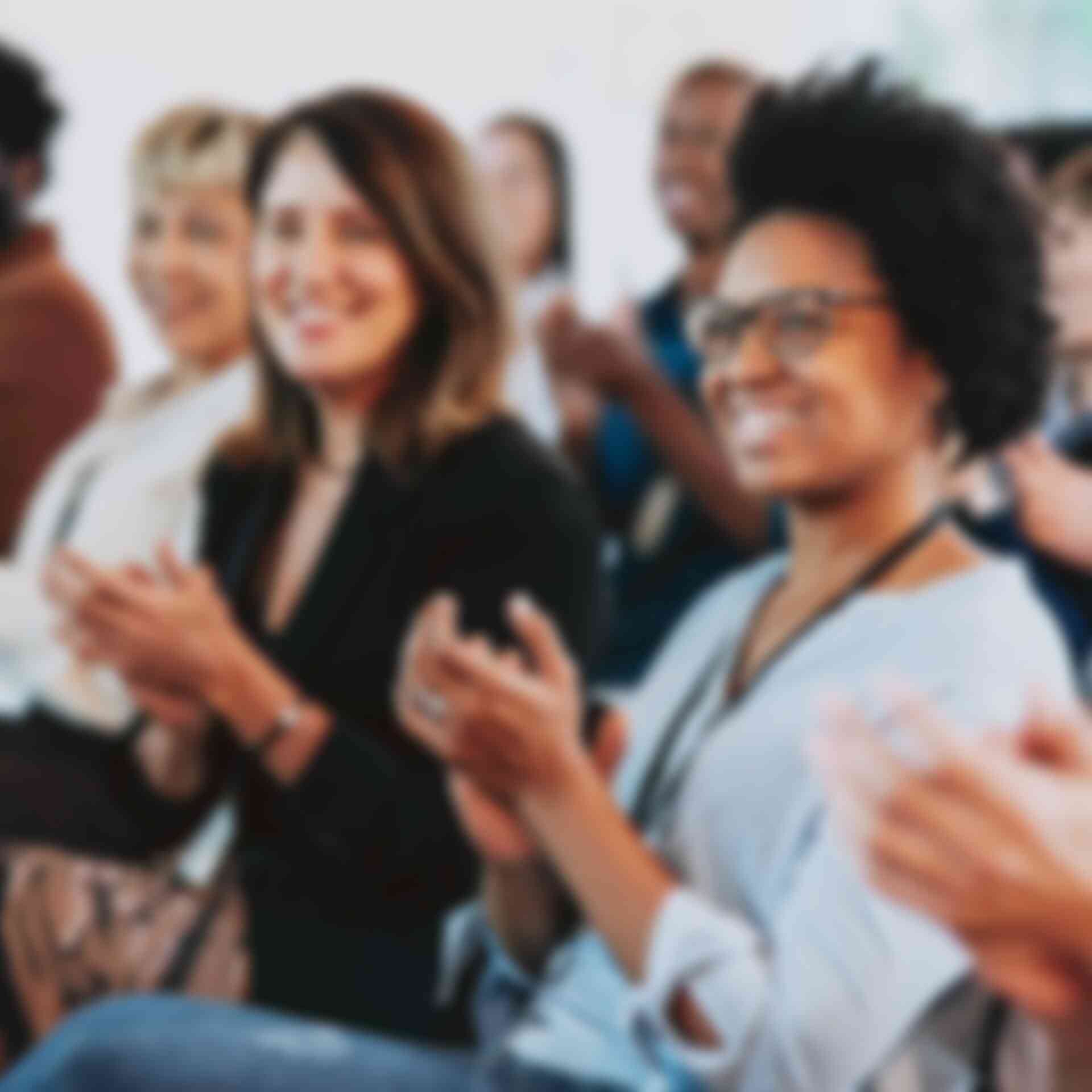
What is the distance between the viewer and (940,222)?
3.31 feet

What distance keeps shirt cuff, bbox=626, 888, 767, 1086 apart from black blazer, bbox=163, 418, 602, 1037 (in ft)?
1.19

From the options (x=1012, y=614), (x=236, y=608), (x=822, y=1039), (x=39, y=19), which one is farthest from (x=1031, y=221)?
(x=39, y=19)

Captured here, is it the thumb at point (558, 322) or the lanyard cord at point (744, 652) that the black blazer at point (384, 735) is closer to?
the lanyard cord at point (744, 652)

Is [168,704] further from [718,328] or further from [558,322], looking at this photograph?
[558,322]

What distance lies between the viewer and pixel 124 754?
1.51 m

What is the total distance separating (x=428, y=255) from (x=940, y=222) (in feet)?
1.52

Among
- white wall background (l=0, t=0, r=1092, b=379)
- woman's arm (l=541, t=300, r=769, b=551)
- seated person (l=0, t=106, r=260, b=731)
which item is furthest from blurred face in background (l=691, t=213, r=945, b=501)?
white wall background (l=0, t=0, r=1092, b=379)

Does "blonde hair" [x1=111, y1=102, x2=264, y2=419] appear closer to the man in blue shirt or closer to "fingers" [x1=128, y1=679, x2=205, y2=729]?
the man in blue shirt

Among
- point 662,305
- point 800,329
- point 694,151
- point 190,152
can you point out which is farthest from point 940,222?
point 694,151

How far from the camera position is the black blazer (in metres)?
1.26

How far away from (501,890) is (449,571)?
0.27 m

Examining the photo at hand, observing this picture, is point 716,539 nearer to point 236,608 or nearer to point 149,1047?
point 236,608

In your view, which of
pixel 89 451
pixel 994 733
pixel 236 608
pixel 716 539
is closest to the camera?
pixel 994 733

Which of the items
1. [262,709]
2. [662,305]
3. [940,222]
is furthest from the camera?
[662,305]
